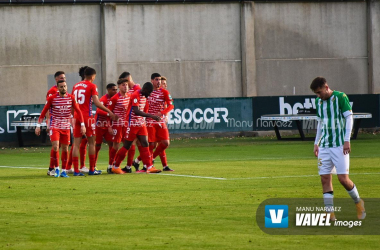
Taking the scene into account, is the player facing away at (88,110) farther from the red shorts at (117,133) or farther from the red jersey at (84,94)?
the red shorts at (117,133)

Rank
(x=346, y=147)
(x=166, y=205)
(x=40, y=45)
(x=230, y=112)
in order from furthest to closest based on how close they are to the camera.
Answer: (x=40, y=45) < (x=230, y=112) < (x=166, y=205) < (x=346, y=147)

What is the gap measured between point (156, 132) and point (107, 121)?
1.21 metres

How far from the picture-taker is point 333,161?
946 centimetres

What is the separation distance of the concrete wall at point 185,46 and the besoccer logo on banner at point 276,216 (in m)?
28.7

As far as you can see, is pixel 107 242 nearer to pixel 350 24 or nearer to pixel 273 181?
pixel 273 181

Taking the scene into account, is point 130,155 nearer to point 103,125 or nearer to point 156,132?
point 156,132

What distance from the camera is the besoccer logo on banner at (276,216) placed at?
28.5ft

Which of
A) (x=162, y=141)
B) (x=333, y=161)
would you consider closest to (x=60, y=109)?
(x=162, y=141)

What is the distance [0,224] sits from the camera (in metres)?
9.20

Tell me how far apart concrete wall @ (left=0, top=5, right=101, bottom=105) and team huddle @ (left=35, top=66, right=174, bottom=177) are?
778 inches

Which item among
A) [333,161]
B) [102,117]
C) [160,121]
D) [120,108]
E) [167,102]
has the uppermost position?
[167,102]

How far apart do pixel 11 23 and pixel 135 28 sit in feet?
20.7

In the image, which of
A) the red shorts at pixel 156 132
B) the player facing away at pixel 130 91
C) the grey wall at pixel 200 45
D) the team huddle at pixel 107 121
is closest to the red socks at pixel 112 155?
the team huddle at pixel 107 121

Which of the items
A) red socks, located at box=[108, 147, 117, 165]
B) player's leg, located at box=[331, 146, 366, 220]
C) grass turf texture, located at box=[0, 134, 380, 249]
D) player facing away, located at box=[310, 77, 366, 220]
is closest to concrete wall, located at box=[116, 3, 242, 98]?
grass turf texture, located at box=[0, 134, 380, 249]
